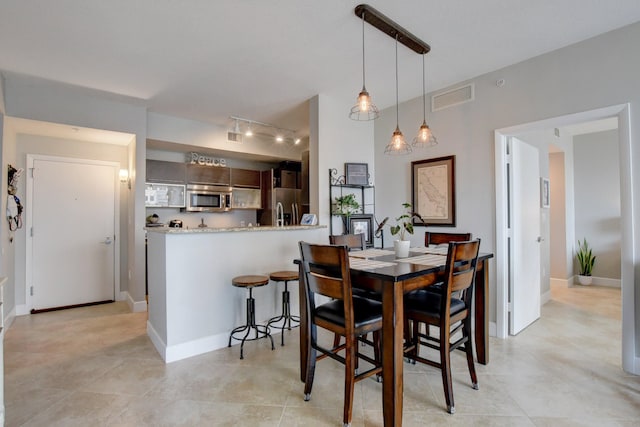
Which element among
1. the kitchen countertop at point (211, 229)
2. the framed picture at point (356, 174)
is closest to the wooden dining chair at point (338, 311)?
the kitchen countertop at point (211, 229)

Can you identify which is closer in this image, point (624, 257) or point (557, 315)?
point (624, 257)

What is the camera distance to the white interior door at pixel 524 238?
315 cm

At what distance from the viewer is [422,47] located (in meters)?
2.68

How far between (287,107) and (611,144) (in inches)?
216

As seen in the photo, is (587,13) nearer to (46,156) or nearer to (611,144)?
(611,144)

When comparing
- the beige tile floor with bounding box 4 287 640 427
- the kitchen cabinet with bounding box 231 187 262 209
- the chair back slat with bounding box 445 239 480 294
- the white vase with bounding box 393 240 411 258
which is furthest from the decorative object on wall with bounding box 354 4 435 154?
the kitchen cabinet with bounding box 231 187 262 209

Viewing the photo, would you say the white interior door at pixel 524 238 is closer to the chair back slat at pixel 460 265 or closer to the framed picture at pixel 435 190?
the framed picture at pixel 435 190

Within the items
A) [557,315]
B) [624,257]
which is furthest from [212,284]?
[557,315]

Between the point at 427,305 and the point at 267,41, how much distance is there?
2489 millimetres

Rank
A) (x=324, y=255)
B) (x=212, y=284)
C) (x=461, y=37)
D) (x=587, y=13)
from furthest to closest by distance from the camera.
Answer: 1. (x=212, y=284)
2. (x=461, y=37)
3. (x=587, y=13)
4. (x=324, y=255)

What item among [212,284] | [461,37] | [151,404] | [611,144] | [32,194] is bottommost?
[151,404]

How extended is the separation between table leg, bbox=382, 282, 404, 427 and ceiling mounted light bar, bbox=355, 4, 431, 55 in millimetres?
1934

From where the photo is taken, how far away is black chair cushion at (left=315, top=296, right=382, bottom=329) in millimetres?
1830

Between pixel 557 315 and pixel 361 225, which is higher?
pixel 361 225
